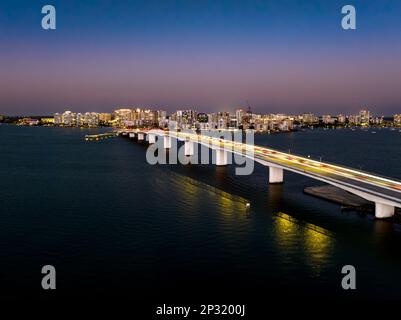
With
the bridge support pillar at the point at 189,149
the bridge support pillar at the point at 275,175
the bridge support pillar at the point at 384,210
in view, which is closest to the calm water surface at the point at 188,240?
the bridge support pillar at the point at 384,210

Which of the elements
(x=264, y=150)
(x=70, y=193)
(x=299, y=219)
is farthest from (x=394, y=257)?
(x=264, y=150)

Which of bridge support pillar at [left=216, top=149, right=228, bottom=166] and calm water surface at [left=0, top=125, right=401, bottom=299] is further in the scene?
bridge support pillar at [left=216, top=149, right=228, bottom=166]

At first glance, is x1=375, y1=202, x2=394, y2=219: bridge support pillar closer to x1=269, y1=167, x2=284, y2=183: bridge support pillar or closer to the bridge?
the bridge

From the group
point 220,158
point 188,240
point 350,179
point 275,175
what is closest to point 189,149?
point 220,158

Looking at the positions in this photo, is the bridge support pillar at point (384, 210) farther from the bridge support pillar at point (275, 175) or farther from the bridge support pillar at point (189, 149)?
the bridge support pillar at point (189, 149)

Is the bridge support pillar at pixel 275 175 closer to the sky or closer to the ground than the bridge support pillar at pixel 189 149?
closer to the ground

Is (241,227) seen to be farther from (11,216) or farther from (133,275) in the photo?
(11,216)

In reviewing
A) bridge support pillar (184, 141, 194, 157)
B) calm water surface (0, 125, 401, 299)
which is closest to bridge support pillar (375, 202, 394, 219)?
calm water surface (0, 125, 401, 299)

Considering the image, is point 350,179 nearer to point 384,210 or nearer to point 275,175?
point 384,210
